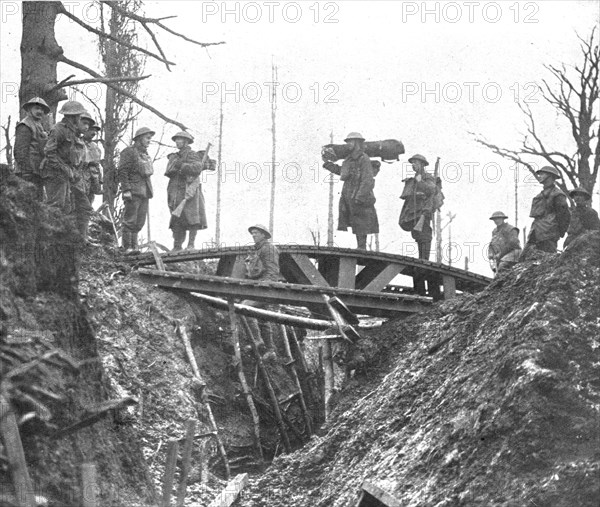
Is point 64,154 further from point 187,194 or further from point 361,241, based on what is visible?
point 361,241

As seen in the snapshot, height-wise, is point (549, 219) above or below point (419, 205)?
below

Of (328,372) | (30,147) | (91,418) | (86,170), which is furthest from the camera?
(328,372)

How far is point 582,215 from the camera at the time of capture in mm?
14391

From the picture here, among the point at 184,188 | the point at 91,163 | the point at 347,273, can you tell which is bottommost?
the point at 347,273

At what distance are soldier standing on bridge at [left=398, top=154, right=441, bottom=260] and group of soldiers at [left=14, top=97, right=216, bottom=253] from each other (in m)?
3.18

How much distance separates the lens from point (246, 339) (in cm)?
1612

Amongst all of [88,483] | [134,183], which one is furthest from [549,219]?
[88,483]

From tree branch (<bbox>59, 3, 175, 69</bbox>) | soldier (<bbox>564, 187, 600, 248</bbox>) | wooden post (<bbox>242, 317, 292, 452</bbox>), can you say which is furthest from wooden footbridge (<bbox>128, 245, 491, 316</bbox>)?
tree branch (<bbox>59, 3, 175, 69</bbox>)

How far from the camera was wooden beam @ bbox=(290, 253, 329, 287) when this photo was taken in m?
15.1

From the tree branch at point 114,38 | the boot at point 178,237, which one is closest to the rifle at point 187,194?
the boot at point 178,237

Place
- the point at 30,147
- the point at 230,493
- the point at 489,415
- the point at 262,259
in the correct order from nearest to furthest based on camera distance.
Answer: the point at 489,415 < the point at 230,493 < the point at 30,147 < the point at 262,259

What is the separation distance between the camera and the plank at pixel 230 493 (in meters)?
10.3

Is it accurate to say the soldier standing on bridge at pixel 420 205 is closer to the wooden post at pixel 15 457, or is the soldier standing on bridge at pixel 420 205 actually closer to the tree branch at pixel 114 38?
the tree branch at pixel 114 38

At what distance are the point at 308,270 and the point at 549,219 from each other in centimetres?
341
